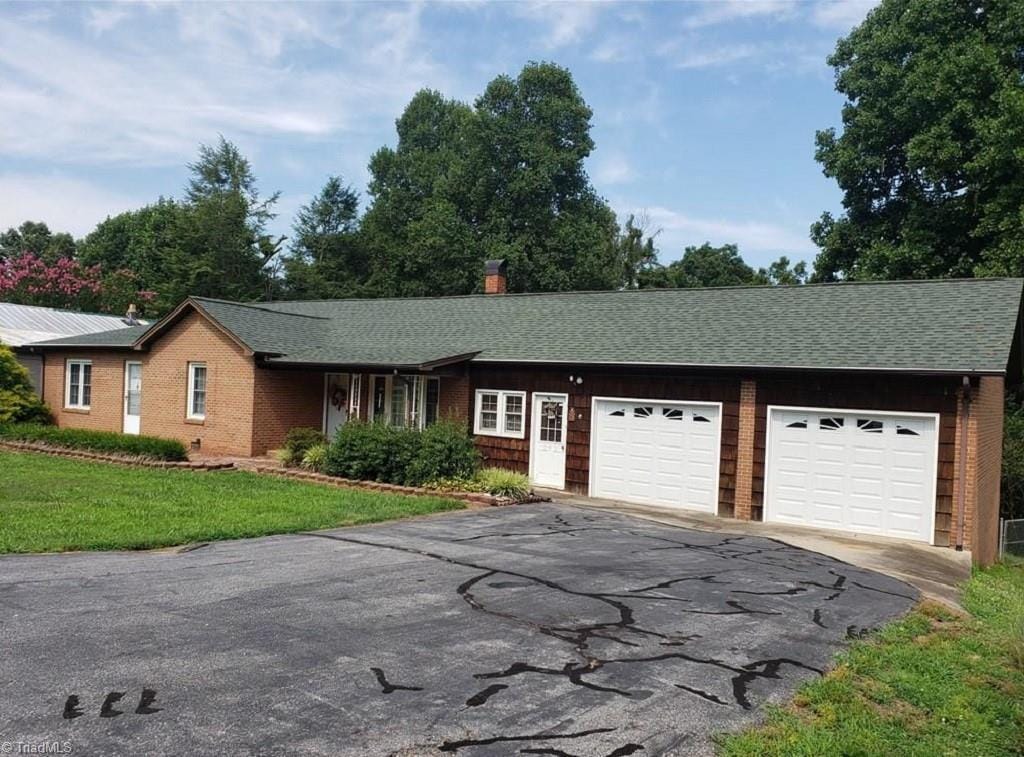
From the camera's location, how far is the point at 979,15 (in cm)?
2673

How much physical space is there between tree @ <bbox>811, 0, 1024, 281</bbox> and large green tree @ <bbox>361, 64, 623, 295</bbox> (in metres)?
14.3

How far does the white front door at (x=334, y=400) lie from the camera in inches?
854

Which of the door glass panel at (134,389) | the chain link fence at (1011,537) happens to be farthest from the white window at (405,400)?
the chain link fence at (1011,537)

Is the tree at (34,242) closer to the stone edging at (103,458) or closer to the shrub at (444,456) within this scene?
the stone edging at (103,458)

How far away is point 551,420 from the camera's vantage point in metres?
17.5

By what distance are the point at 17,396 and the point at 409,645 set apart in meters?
22.9

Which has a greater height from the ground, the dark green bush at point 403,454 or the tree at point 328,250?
the tree at point 328,250

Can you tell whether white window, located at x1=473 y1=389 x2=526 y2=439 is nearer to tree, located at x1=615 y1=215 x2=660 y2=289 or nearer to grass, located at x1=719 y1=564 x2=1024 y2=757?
grass, located at x1=719 y1=564 x2=1024 y2=757

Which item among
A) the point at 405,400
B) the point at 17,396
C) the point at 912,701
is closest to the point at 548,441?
the point at 405,400

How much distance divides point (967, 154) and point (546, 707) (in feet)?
88.0

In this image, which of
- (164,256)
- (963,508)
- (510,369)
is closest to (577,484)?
(510,369)

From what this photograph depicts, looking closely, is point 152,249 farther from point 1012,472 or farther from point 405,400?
point 1012,472

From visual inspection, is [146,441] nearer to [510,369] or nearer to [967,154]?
[510,369]

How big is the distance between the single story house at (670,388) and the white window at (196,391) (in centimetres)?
5
